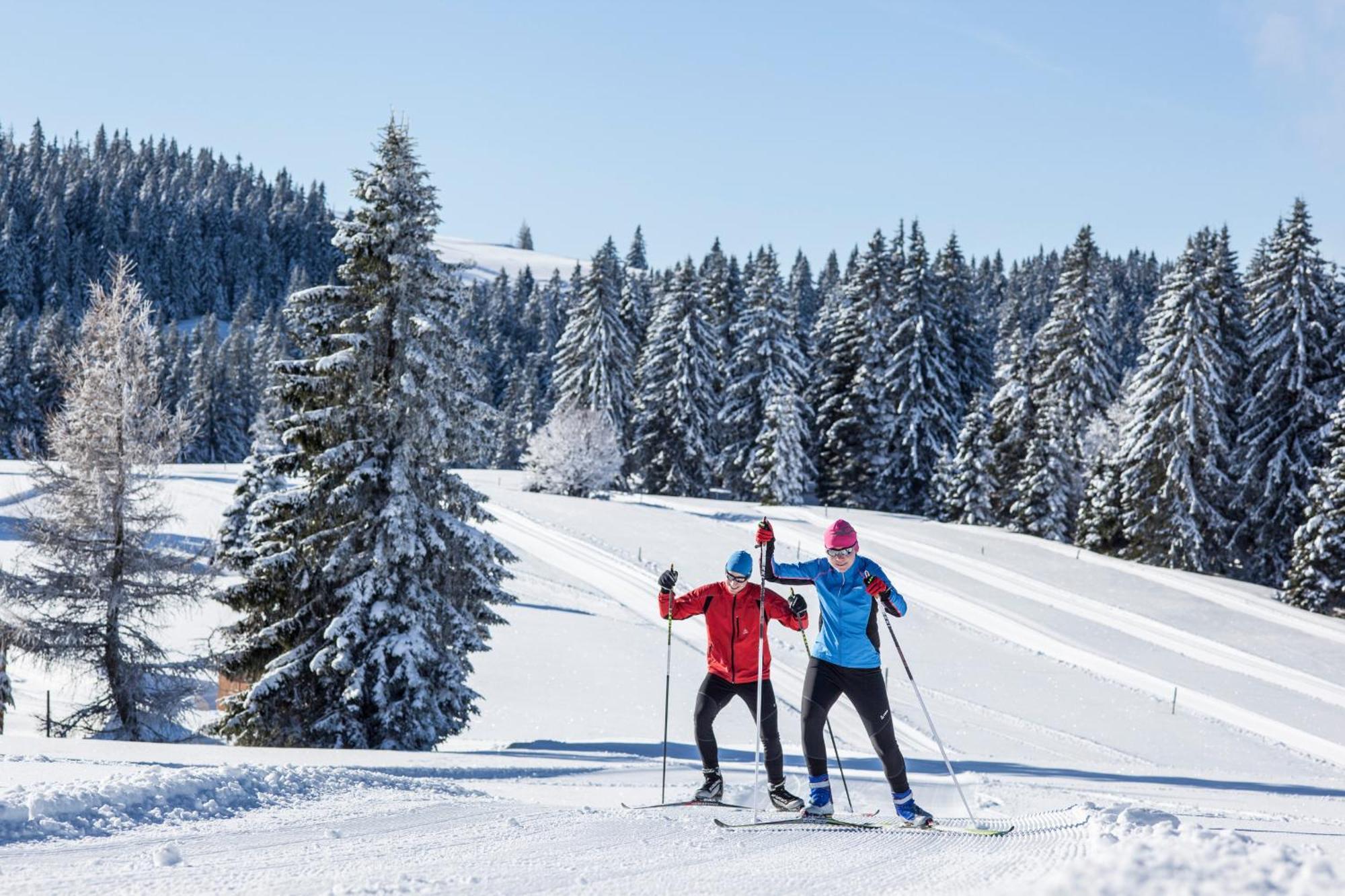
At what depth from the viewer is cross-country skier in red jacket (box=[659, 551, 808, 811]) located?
7.32 m

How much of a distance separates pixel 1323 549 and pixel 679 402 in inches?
1259

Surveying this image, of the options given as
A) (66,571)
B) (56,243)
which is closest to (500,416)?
(66,571)

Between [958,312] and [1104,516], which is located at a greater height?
[958,312]

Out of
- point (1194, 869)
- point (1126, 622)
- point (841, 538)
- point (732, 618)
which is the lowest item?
point (1126, 622)

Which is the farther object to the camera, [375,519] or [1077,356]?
[1077,356]

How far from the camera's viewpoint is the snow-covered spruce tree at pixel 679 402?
182 ft

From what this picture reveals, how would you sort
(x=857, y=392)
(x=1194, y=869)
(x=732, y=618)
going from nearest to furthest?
1. (x=1194, y=869)
2. (x=732, y=618)
3. (x=857, y=392)

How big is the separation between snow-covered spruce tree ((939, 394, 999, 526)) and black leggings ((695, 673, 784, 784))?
4043 centimetres

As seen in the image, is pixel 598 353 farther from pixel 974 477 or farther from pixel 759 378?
pixel 974 477

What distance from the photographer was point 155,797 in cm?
571

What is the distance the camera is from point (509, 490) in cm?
4897

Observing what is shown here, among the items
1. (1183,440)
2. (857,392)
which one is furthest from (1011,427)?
(1183,440)

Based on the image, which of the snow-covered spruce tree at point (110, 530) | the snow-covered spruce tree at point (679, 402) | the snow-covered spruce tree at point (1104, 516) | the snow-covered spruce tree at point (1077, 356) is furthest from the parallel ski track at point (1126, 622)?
the snow-covered spruce tree at point (110, 530)

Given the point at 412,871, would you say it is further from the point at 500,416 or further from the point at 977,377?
the point at 977,377
